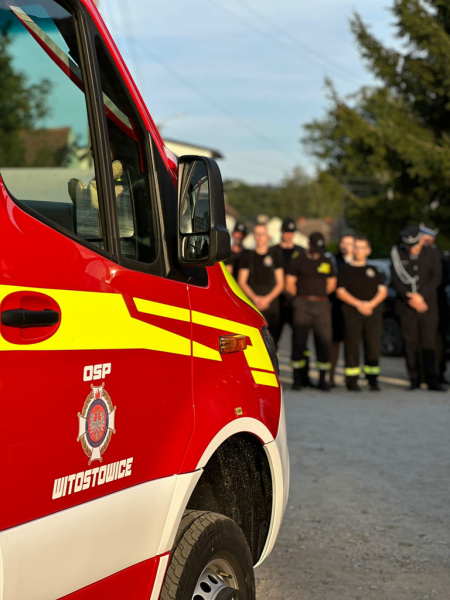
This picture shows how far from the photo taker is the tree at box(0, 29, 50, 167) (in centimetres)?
693

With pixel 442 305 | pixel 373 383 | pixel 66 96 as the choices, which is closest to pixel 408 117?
pixel 442 305

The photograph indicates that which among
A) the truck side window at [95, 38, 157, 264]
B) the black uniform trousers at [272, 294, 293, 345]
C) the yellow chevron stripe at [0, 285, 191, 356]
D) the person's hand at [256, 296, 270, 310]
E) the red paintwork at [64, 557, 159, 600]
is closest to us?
the yellow chevron stripe at [0, 285, 191, 356]

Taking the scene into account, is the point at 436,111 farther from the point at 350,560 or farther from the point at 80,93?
the point at 80,93

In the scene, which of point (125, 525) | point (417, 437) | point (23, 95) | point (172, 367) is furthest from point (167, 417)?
point (23, 95)

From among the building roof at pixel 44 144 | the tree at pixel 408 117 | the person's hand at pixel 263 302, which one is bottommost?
the person's hand at pixel 263 302

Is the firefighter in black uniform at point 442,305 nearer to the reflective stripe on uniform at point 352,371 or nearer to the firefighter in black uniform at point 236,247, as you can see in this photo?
the reflective stripe on uniform at point 352,371

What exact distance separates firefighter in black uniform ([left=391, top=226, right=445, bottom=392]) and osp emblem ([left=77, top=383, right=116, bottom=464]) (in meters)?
8.28

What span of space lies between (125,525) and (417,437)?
17.8 ft

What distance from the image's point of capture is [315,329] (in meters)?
10.3

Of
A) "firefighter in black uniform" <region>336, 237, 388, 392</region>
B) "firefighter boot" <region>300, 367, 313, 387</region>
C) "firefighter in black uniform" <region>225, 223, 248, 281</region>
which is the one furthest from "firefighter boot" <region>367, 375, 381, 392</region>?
"firefighter in black uniform" <region>225, 223, 248, 281</region>

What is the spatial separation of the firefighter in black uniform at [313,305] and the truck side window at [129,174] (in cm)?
754

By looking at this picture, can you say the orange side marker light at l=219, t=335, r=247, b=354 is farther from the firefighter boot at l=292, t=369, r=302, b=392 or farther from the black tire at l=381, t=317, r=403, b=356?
the black tire at l=381, t=317, r=403, b=356

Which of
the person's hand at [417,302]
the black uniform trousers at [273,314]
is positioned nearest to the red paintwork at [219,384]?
the person's hand at [417,302]

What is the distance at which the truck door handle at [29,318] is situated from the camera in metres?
2.05
